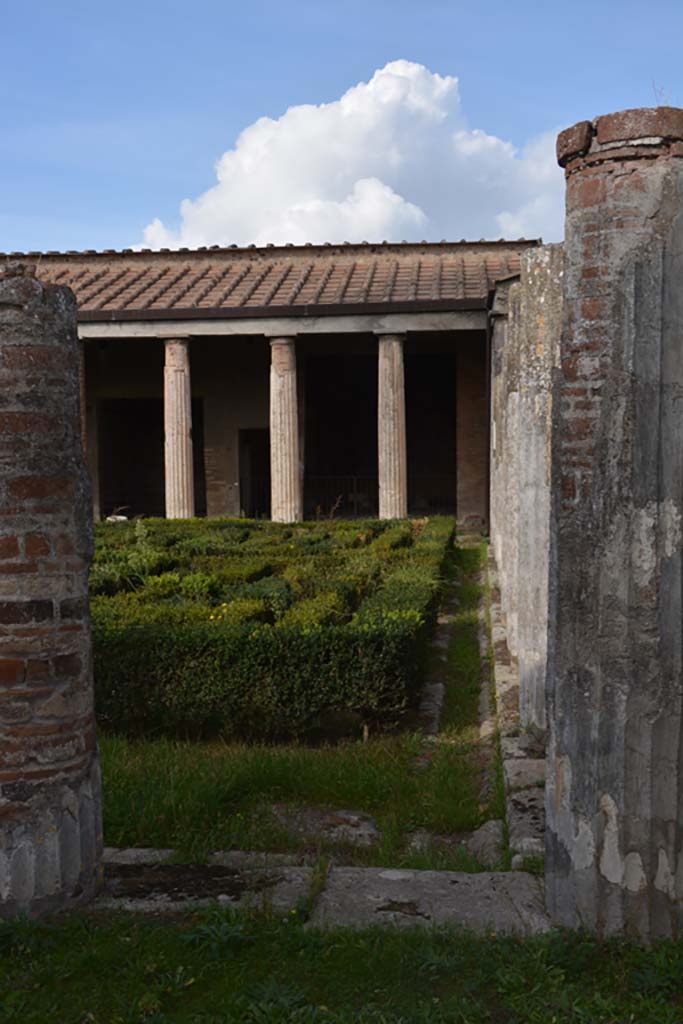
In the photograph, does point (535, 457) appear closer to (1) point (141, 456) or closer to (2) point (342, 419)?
(2) point (342, 419)

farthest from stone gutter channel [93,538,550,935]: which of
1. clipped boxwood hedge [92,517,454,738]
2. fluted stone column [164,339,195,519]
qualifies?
fluted stone column [164,339,195,519]

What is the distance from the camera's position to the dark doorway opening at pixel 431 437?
22.6m

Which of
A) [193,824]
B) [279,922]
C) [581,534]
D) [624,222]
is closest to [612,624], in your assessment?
Answer: [581,534]

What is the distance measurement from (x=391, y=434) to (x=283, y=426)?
1.80 meters

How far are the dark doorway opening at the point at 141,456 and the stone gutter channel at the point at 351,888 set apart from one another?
1809cm

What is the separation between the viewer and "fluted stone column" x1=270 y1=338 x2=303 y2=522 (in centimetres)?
1653

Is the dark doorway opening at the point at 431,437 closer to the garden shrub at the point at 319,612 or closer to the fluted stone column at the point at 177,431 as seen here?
the fluted stone column at the point at 177,431

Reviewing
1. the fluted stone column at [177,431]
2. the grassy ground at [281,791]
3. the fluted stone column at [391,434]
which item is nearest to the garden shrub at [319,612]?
the grassy ground at [281,791]

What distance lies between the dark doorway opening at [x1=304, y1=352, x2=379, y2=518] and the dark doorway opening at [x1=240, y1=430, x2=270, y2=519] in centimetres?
134

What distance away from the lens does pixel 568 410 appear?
124 inches

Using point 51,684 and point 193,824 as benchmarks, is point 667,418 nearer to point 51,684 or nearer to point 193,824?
point 51,684

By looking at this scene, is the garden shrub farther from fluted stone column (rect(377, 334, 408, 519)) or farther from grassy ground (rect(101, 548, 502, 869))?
fluted stone column (rect(377, 334, 408, 519))

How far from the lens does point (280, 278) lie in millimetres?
18312

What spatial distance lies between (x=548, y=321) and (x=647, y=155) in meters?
2.65
